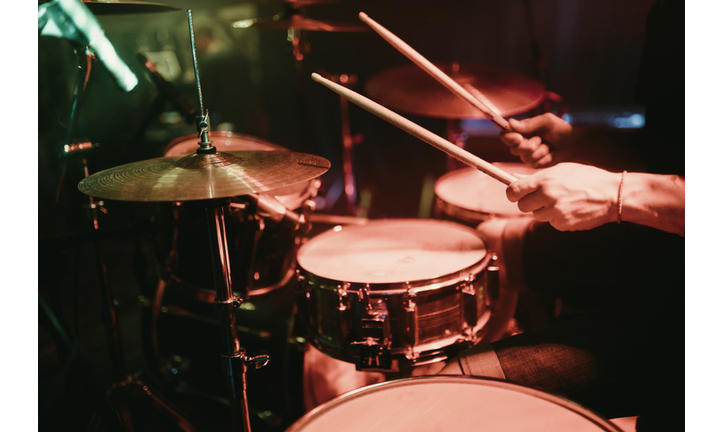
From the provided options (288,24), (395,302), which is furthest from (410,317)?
(288,24)

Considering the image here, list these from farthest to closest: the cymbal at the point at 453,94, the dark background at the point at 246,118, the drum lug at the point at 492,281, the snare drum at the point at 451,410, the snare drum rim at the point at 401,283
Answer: the cymbal at the point at 453,94
the dark background at the point at 246,118
the drum lug at the point at 492,281
the snare drum rim at the point at 401,283
the snare drum at the point at 451,410

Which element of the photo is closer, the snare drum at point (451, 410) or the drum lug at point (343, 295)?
the snare drum at point (451, 410)

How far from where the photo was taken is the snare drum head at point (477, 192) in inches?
64.2

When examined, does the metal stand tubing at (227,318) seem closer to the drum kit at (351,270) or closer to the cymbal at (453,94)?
the drum kit at (351,270)

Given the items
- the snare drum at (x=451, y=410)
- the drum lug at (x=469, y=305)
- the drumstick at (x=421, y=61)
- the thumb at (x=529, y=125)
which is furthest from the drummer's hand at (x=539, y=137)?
the snare drum at (x=451, y=410)

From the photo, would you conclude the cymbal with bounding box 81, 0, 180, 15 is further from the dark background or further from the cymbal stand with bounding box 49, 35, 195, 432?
the dark background

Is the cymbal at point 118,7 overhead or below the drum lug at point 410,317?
overhead

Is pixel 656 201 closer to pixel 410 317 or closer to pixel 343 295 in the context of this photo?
pixel 410 317

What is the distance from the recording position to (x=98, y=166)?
1685 millimetres

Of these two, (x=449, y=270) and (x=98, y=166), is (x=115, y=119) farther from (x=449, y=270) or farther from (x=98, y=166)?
(x=449, y=270)

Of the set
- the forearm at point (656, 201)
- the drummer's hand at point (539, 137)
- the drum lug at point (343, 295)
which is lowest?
the drum lug at point (343, 295)

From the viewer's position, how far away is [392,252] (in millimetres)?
1280

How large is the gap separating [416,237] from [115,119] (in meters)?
1.32

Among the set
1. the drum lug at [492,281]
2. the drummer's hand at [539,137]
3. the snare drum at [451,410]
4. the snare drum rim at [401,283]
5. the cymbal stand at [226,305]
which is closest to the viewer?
the snare drum at [451,410]
